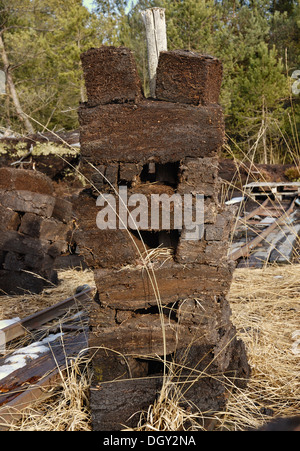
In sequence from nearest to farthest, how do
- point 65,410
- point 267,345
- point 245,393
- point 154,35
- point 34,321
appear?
point 65,410 → point 245,393 → point 154,35 → point 267,345 → point 34,321

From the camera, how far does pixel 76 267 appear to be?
27.0ft

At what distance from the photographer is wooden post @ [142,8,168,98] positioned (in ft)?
10.7

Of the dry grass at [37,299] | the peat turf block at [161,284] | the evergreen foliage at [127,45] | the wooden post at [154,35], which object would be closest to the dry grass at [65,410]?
the peat turf block at [161,284]

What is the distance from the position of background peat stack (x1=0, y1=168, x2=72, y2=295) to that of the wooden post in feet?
13.1

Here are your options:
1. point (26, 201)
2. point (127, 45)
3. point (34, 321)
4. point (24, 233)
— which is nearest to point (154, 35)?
point (34, 321)

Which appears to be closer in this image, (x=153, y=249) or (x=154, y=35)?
(x=153, y=249)

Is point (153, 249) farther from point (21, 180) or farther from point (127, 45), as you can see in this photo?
point (127, 45)

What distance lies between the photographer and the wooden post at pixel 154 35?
3258 mm

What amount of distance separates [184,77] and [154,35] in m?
0.79

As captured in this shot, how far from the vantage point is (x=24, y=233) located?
22.2 ft

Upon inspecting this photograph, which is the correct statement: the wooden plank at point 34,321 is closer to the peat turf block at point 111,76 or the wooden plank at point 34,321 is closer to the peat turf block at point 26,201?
the peat turf block at point 26,201

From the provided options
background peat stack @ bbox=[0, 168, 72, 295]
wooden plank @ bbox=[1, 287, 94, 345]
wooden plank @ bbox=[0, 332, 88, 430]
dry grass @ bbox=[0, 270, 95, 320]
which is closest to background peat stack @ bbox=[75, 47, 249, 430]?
wooden plank @ bbox=[0, 332, 88, 430]

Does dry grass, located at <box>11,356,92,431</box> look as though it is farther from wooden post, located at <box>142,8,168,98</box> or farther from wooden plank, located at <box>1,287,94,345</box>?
wooden post, located at <box>142,8,168,98</box>

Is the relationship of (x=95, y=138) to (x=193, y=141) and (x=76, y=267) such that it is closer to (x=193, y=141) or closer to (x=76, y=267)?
(x=193, y=141)
